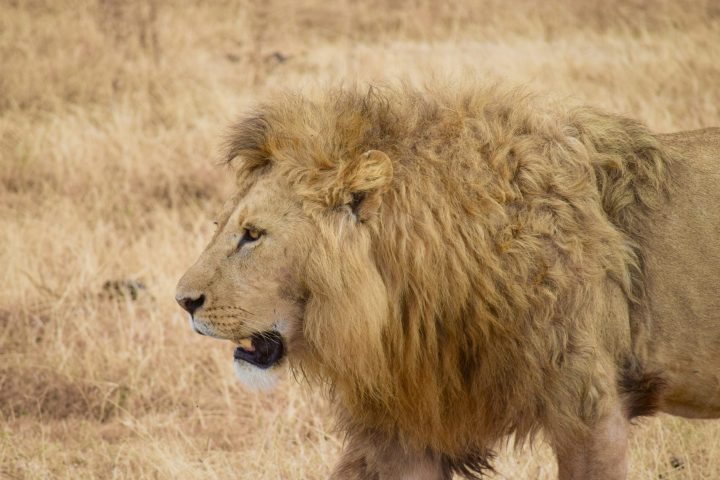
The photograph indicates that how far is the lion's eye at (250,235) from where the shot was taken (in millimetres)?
2973

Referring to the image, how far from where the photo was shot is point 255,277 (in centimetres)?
294

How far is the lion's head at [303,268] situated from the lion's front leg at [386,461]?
423 mm

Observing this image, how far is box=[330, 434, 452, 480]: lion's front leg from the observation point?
10.8 feet

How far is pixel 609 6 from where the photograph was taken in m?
11.7

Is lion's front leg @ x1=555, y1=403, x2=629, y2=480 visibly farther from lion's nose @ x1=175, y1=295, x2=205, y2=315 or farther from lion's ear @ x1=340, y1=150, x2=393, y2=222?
lion's nose @ x1=175, y1=295, x2=205, y2=315

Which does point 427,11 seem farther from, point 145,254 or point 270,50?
point 145,254

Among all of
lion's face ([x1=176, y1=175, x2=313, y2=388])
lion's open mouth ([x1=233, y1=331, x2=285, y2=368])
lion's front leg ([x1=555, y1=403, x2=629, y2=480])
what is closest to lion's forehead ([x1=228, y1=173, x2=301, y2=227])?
lion's face ([x1=176, y1=175, x2=313, y2=388])

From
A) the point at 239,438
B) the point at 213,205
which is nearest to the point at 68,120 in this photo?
the point at 213,205

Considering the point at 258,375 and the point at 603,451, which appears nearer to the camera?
the point at 603,451

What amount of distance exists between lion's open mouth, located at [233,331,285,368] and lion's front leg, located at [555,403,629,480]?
2.73ft

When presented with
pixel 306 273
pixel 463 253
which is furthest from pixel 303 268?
pixel 463 253

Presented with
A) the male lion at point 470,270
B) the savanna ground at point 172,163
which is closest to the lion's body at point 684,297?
the male lion at point 470,270

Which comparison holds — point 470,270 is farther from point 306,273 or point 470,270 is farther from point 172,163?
point 172,163

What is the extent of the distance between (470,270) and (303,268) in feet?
1.50
